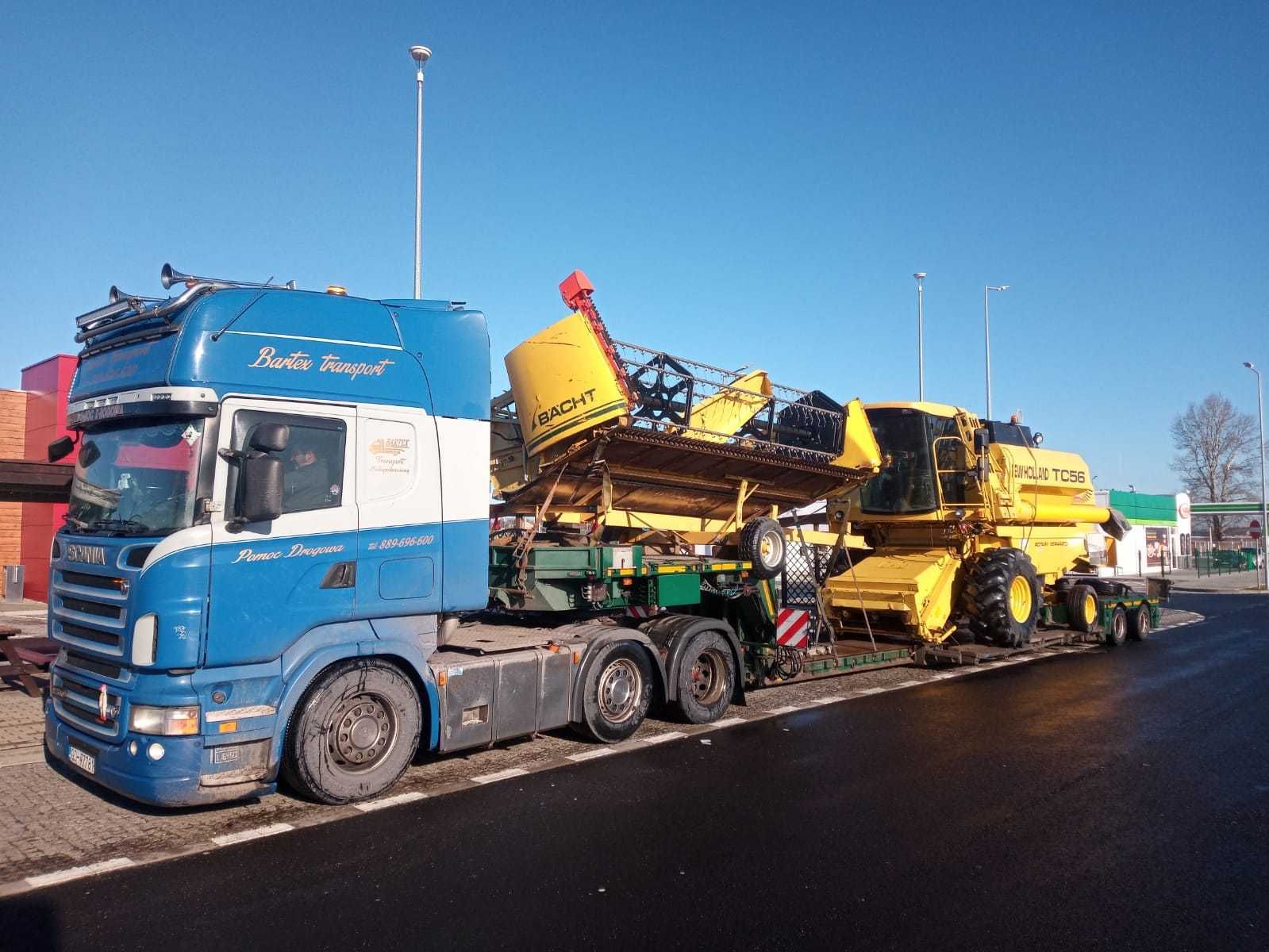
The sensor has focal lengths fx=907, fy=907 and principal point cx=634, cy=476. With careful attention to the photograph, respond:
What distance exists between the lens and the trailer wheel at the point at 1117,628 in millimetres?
16438

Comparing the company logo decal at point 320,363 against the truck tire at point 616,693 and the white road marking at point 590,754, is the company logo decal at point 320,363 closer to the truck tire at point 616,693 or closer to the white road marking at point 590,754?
the truck tire at point 616,693

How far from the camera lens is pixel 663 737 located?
27.5 feet

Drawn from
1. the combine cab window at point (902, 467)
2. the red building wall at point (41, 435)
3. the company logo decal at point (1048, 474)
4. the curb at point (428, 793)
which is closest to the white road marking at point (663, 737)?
the curb at point (428, 793)

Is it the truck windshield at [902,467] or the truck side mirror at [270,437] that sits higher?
the truck windshield at [902,467]

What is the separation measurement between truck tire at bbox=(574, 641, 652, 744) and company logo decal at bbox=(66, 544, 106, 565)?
381 cm

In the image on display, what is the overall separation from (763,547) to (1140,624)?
11.3 meters

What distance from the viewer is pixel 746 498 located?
10531 mm

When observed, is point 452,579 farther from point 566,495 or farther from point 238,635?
point 566,495

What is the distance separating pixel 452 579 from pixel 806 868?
3.20 m

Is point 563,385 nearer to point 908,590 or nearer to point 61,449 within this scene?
point 61,449

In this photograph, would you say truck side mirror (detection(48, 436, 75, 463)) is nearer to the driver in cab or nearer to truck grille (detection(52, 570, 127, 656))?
truck grille (detection(52, 570, 127, 656))

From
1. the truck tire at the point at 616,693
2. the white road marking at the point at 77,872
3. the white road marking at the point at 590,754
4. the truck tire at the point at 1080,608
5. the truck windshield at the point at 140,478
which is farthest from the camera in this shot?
the truck tire at the point at 1080,608

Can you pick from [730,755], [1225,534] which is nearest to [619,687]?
[730,755]

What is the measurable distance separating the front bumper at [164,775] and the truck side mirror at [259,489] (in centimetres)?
138
